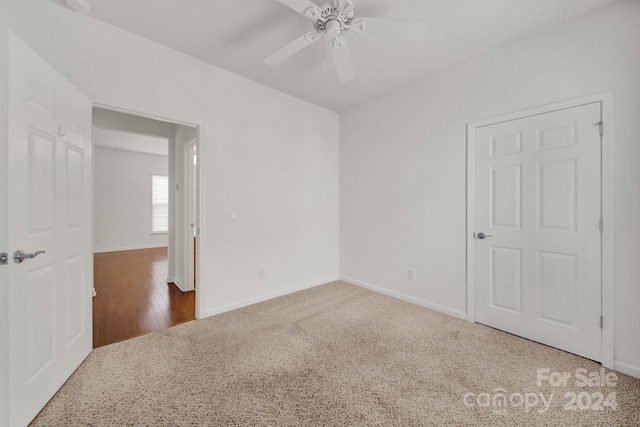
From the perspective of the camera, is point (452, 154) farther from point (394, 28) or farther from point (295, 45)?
point (295, 45)

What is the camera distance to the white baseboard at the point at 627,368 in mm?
1830

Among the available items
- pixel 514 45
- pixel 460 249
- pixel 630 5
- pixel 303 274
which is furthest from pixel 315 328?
pixel 630 5

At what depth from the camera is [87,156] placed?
205 centimetres

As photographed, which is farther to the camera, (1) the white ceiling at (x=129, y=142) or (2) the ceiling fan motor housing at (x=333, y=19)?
(1) the white ceiling at (x=129, y=142)

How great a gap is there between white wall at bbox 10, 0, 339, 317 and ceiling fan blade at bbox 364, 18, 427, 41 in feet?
6.06

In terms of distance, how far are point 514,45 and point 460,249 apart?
1986 mm

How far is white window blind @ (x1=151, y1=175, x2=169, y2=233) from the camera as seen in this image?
7.59 m

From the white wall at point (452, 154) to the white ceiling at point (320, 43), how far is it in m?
0.19

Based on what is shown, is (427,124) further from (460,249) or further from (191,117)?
(191,117)

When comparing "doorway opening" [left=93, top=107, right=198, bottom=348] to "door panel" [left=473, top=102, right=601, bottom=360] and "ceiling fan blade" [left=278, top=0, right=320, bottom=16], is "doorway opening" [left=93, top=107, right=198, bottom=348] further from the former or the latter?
"door panel" [left=473, top=102, right=601, bottom=360]

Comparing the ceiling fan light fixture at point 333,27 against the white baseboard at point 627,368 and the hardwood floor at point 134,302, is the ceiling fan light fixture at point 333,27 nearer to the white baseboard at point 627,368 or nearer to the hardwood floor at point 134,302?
the hardwood floor at point 134,302

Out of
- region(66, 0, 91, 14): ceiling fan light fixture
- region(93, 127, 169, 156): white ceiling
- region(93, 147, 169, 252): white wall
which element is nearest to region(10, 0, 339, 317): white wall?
region(66, 0, 91, 14): ceiling fan light fixture

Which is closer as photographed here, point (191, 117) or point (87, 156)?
point (87, 156)

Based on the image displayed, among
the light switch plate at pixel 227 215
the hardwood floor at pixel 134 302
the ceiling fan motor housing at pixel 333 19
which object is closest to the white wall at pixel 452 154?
the ceiling fan motor housing at pixel 333 19
